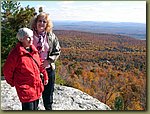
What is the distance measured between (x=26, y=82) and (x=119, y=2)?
1.48 meters

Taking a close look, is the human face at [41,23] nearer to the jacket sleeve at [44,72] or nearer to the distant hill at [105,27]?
the jacket sleeve at [44,72]

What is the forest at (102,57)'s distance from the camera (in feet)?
11.1

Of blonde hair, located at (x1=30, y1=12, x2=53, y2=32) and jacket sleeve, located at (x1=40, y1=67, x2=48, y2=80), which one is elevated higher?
blonde hair, located at (x1=30, y1=12, x2=53, y2=32)

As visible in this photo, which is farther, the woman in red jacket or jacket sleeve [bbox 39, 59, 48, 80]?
jacket sleeve [bbox 39, 59, 48, 80]

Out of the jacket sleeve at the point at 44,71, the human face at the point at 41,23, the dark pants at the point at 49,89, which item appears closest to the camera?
the jacket sleeve at the point at 44,71

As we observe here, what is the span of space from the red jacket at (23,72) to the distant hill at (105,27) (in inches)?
39.2

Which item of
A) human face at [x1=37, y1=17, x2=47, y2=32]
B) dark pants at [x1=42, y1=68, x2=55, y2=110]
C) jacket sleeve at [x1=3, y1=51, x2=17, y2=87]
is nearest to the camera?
jacket sleeve at [x1=3, y1=51, x2=17, y2=87]

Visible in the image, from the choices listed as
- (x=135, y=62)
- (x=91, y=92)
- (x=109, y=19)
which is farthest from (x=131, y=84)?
(x=109, y=19)

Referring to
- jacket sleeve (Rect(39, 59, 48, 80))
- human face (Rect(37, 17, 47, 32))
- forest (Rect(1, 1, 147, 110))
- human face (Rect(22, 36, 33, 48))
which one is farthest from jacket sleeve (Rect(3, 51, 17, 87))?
forest (Rect(1, 1, 147, 110))

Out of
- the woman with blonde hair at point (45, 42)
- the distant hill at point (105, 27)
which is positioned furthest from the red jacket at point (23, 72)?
the distant hill at point (105, 27)

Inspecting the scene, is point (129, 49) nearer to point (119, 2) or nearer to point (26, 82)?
point (119, 2)

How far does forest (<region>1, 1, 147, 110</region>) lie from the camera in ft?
11.1

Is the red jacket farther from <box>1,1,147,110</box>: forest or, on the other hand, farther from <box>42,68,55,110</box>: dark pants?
<box>1,1,147,110</box>: forest

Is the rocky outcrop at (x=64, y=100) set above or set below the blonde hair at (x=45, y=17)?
below
